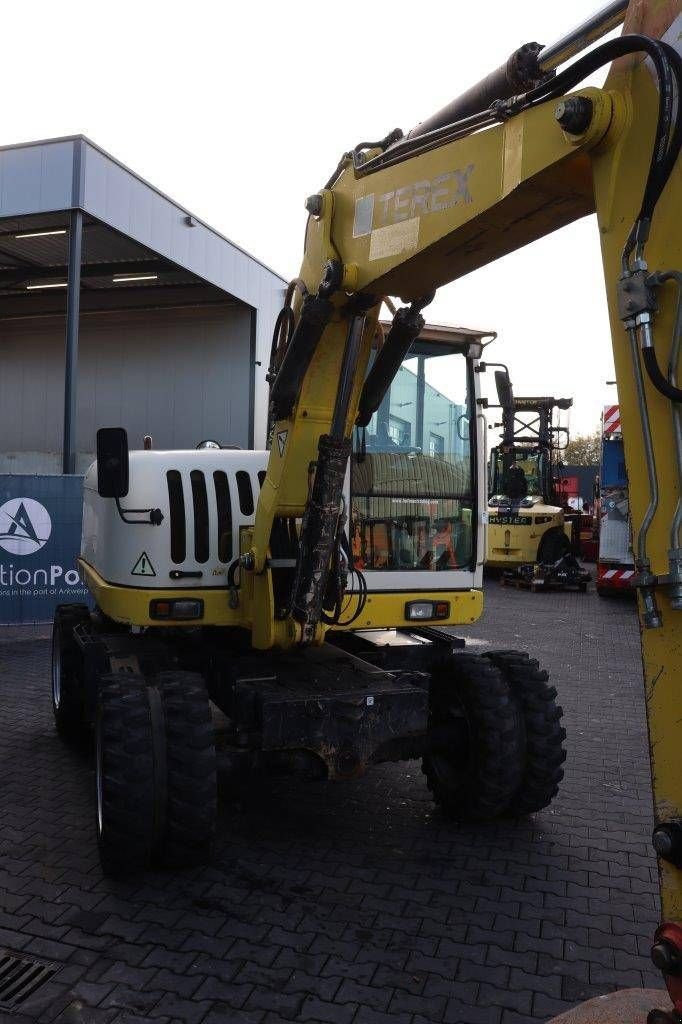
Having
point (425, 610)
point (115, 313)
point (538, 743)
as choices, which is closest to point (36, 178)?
point (115, 313)

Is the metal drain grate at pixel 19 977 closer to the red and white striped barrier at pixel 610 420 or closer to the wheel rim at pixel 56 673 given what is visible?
the wheel rim at pixel 56 673

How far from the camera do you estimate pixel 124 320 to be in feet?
76.4

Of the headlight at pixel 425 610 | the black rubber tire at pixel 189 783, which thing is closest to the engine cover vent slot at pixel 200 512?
the black rubber tire at pixel 189 783

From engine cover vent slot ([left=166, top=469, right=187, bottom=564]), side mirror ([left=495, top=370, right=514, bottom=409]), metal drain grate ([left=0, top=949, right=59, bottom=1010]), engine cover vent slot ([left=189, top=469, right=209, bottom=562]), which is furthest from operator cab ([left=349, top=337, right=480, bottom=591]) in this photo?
metal drain grate ([left=0, top=949, right=59, bottom=1010])

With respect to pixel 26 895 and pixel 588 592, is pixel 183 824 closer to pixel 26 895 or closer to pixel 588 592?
pixel 26 895

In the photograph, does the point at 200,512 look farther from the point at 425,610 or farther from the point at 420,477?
the point at 425,610

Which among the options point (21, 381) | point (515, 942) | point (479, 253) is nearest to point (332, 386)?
point (479, 253)

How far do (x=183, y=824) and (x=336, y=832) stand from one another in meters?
A: 1.07

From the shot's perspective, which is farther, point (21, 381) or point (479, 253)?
point (21, 381)

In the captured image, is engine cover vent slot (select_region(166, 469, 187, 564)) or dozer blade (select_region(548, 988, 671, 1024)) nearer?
dozer blade (select_region(548, 988, 671, 1024))

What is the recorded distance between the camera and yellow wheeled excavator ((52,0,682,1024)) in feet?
7.81

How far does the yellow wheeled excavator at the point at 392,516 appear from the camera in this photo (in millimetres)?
2381

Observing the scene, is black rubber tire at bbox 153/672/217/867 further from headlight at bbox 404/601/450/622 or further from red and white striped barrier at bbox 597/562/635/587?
red and white striped barrier at bbox 597/562/635/587

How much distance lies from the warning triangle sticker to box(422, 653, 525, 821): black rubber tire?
1.88m
